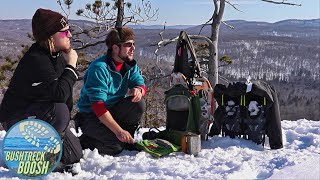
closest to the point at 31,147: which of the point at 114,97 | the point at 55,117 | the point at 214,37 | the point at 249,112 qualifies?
the point at 55,117

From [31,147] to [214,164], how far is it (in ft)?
4.99

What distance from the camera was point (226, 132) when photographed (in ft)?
14.0

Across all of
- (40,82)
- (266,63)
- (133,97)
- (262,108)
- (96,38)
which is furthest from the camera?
(266,63)

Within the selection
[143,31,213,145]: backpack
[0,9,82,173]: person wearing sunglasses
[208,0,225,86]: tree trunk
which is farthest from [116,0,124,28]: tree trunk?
[0,9,82,173]: person wearing sunglasses

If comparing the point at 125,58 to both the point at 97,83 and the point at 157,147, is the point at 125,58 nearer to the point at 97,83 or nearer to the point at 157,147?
the point at 97,83

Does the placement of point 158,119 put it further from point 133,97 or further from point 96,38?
point 133,97

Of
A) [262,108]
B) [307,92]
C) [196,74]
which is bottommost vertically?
[307,92]

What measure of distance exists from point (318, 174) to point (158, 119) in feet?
39.0

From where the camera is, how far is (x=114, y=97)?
12.1 feet

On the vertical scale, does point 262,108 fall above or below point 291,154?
above

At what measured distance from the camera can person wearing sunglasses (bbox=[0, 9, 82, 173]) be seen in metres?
2.90

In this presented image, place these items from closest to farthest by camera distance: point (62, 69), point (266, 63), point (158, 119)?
point (62, 69)
point (158, 119)
point (266, 63)

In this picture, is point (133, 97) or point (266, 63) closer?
point (133, 97)

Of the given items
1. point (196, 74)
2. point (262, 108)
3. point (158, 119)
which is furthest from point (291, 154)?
point (158, 119)
